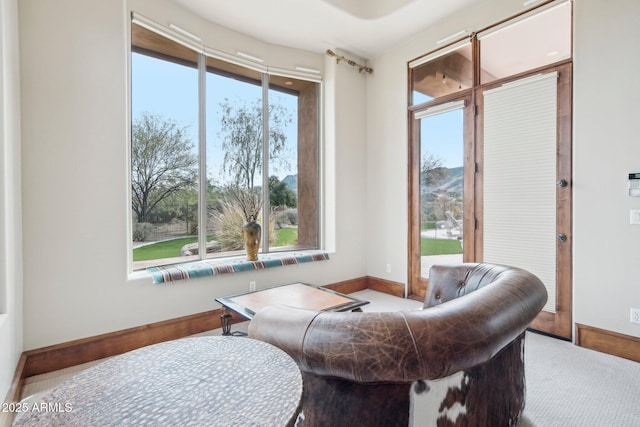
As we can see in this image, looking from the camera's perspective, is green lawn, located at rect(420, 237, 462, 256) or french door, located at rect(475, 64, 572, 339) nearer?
french door, located at rect(475, 64, 572, 339)

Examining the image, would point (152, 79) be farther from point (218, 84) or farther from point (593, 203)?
point (593, 203)

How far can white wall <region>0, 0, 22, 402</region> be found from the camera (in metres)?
1.66

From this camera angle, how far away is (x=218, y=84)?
11.5ft

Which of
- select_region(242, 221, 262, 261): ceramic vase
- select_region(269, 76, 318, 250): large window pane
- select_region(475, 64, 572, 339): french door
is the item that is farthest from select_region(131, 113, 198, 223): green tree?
select_region(475, 64, 572, 339): french door

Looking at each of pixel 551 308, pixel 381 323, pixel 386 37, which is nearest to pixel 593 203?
pixel 551 308

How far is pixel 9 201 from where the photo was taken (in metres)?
1.82

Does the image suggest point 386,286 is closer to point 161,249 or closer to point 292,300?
point 292,300

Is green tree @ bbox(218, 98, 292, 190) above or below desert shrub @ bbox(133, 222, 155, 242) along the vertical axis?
above

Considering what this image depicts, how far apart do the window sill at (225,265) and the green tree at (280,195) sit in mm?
630

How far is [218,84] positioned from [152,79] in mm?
690

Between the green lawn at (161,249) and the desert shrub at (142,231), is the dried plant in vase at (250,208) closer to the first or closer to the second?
the green lawn at (161,249)

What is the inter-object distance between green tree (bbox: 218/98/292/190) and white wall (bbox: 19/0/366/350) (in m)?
1.10

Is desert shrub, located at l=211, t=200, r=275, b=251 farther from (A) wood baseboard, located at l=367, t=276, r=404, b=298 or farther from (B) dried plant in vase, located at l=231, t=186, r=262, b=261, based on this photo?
(A) wood baseboard, located at l=367, t=276, r=404, b=298

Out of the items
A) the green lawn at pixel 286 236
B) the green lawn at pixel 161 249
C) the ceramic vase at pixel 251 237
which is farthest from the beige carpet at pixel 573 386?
the green lawn at pixel 286 236
